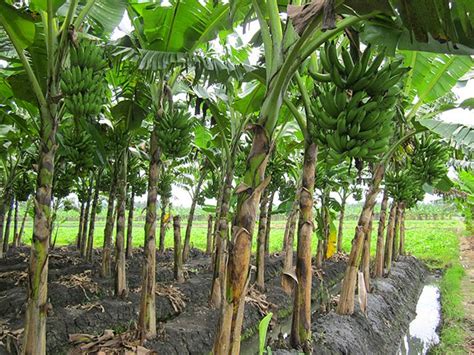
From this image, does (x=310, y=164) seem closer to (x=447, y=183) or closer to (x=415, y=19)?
(x=415, y=19)

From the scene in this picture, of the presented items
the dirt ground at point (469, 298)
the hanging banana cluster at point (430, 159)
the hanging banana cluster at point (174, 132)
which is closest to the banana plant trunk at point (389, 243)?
the dirt ground at point (469, 298)

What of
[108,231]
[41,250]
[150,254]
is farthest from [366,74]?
[108,231]

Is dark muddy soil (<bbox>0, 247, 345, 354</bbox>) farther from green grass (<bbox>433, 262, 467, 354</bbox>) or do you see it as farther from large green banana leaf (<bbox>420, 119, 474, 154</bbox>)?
large green banana leaf (<bbox>420, 119, 474, 154</bbox>)

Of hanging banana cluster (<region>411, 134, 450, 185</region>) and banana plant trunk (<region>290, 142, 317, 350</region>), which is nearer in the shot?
banana plant trunk (<region>290, 142, 317, 350</region>)

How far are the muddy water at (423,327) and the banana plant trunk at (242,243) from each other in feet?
14.9

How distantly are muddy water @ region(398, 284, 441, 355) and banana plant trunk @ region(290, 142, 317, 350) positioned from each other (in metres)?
3.15

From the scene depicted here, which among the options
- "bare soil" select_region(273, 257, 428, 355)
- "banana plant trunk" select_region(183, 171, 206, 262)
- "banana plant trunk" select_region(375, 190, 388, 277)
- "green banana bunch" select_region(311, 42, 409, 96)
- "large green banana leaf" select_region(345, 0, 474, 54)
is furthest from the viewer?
"banana plant trunk" select_region(183, 171, 206, 262)

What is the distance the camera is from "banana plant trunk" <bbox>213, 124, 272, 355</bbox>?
2.15 meters

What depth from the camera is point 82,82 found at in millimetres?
2799

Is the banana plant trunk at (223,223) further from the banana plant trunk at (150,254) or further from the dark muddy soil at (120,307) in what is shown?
the banana plant trunk at (150,254)

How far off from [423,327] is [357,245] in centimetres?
393

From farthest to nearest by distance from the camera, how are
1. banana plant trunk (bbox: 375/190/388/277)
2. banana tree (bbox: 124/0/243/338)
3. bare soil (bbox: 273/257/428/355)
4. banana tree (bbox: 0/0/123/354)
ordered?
banana plant trunk (bbox: 375/190/388/277)
bare soil (bbox: 273/257/428/355)
banana tree (bbox: 124/0/243/338)
banana tree (bbox: 0/0/123/354)

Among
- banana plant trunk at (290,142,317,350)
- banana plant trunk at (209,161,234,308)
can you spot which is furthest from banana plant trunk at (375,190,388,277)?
banana plant trunk at (290,142,317,350)

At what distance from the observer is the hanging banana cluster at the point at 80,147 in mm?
3812
